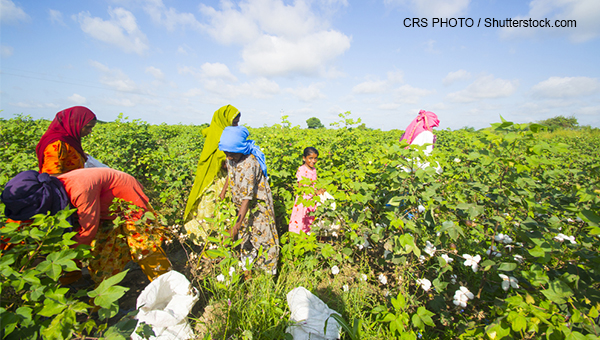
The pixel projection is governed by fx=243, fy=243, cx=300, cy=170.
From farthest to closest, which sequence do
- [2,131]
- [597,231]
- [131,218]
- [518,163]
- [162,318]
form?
[2,131] → [131,218] → [162,318] → [518,163] → [597,231]

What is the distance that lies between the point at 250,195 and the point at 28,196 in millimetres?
1487

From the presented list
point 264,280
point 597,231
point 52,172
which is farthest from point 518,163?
point 52,172

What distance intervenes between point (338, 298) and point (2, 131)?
20.2 ft

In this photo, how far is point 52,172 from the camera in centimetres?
229

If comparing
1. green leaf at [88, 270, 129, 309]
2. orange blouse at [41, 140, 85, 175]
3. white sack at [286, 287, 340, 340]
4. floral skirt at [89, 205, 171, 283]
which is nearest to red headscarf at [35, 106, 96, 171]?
orange blouse at [41, 140, 85, 175]

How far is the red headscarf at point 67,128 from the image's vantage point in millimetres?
2338

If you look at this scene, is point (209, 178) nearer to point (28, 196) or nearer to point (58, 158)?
point (58, 158)

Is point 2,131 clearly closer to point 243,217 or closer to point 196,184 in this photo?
point 196,184

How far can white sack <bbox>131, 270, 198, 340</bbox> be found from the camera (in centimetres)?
166

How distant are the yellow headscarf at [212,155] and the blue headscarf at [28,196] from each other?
4.09ft

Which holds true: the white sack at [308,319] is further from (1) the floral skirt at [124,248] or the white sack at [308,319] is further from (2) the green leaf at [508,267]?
(1) the floral skirt at [124,248]

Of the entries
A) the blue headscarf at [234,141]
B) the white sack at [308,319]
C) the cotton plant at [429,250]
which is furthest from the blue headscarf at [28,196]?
the cotton plant at [429,250]

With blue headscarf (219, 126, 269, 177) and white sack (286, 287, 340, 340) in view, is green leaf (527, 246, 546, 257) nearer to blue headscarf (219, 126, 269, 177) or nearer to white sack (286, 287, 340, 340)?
white sack (286, 287, 340, 340)

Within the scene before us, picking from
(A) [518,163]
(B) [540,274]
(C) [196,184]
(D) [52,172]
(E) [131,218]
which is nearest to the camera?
(B) [540,274]
